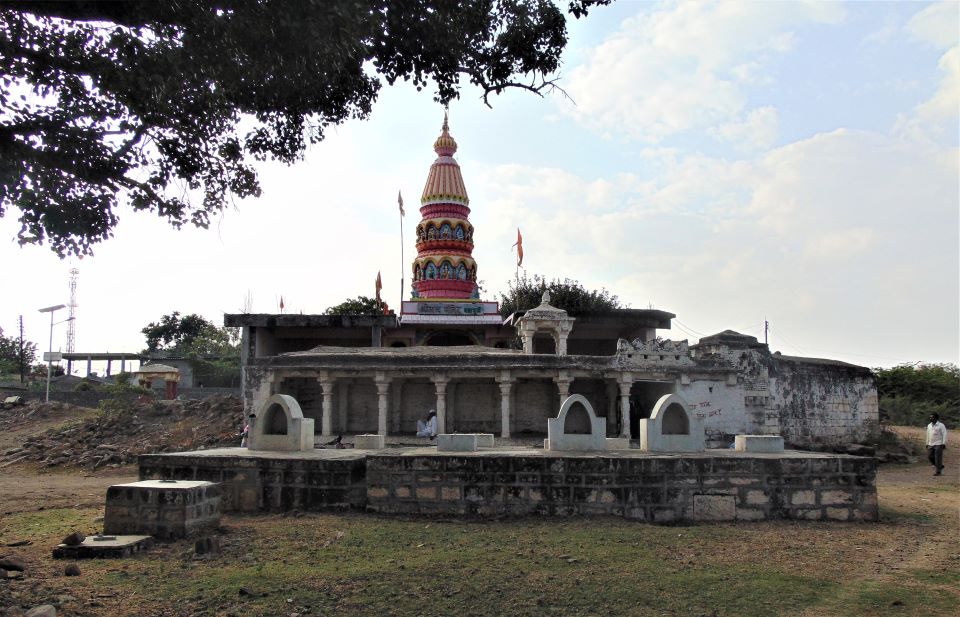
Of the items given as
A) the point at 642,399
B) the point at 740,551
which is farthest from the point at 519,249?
the point at 740,551

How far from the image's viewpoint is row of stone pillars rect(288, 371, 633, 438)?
20.4 metres

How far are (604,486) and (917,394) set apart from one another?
95.9 ft

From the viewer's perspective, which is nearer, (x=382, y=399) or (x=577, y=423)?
(x=577, y=423)

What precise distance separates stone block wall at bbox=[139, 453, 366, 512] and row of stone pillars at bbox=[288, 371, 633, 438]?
9.37 meters

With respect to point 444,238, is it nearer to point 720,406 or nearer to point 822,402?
point 720,406

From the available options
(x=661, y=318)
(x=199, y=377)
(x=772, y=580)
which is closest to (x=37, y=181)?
(x=772, y=580)

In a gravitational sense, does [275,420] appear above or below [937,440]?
above

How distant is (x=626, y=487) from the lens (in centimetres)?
1026

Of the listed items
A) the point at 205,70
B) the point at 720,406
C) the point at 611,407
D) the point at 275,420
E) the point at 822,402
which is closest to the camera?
the point at 205,70

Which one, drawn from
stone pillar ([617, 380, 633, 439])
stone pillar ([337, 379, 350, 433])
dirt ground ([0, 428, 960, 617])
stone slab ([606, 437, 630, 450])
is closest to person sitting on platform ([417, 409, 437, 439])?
stone pillar ([337, 379, 350, 433])

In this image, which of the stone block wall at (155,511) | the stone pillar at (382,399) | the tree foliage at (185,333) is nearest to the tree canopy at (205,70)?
the stone block wall at (155,511)

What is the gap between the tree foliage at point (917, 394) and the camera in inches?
1153

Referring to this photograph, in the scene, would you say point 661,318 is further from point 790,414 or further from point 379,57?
point 379,57

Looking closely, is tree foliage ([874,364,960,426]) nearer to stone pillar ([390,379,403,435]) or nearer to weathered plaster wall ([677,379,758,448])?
weathered plaster wall ([677,379,758,448])
